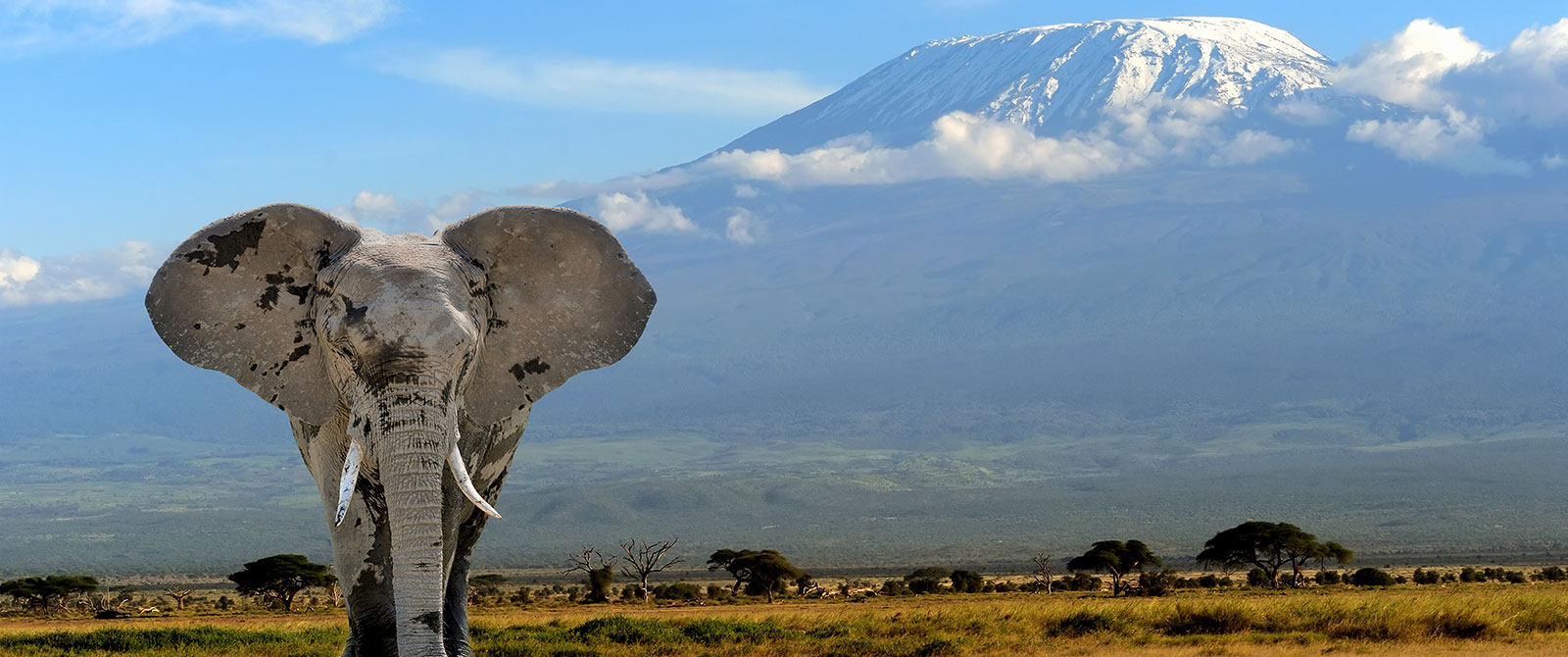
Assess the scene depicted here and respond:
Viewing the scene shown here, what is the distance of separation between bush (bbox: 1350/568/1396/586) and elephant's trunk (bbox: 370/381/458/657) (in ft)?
109

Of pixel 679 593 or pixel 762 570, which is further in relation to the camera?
pixel 762 570

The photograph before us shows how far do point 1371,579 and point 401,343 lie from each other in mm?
35637

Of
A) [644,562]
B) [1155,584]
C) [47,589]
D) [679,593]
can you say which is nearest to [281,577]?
[47,589]

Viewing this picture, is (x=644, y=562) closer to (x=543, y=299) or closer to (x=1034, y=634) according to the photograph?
(x=1034, y=634)

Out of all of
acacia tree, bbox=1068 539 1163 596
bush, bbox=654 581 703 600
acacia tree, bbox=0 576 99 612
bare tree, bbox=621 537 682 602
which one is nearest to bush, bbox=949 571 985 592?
acacia tree, bbox=1068 539 1163 596

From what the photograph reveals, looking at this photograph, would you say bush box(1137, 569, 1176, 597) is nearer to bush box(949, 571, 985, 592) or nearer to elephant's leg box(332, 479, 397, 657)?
bush box(949, 571, 985, 592)

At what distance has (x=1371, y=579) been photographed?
3959 cm

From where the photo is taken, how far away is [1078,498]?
427ft

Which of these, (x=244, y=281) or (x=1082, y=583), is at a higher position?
(x=244, y=281)

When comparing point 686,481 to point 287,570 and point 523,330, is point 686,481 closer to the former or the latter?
point 287,570

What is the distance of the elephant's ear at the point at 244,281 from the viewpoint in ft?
30.3

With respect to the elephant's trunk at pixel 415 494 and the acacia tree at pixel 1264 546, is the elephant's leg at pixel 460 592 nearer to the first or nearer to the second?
the elephant's trunk at pixel 415 494

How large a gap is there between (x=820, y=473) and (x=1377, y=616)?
15959 cm

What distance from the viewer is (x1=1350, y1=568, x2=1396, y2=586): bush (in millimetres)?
38225
